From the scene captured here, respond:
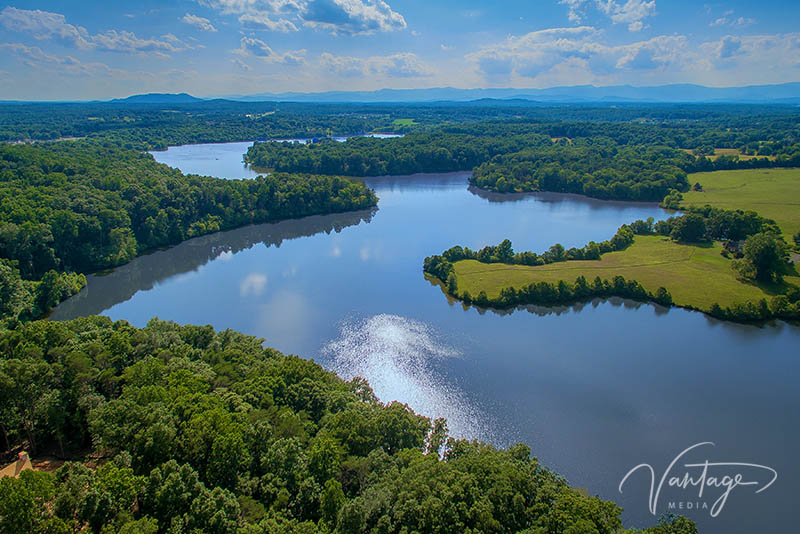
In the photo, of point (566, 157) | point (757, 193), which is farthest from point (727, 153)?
point (566, 157)

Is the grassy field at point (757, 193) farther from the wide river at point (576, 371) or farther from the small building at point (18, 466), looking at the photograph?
the small building at point (18, 466)

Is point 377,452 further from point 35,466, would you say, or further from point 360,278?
point 360,278

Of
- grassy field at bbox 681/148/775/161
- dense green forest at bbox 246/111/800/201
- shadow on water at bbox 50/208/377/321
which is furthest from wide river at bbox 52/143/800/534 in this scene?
grassy field at bbox 681/148/775/161

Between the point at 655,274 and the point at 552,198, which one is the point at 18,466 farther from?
the point at 552,198

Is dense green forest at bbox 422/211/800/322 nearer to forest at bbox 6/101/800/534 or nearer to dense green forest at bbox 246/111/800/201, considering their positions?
forest at bbox 6/101/800/534

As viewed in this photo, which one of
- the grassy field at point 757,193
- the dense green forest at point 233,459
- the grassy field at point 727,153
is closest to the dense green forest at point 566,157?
the grassy field at point 727,153

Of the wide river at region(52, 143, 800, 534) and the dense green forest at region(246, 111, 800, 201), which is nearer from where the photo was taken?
the wide river at region(52, 143, 800, 534)
